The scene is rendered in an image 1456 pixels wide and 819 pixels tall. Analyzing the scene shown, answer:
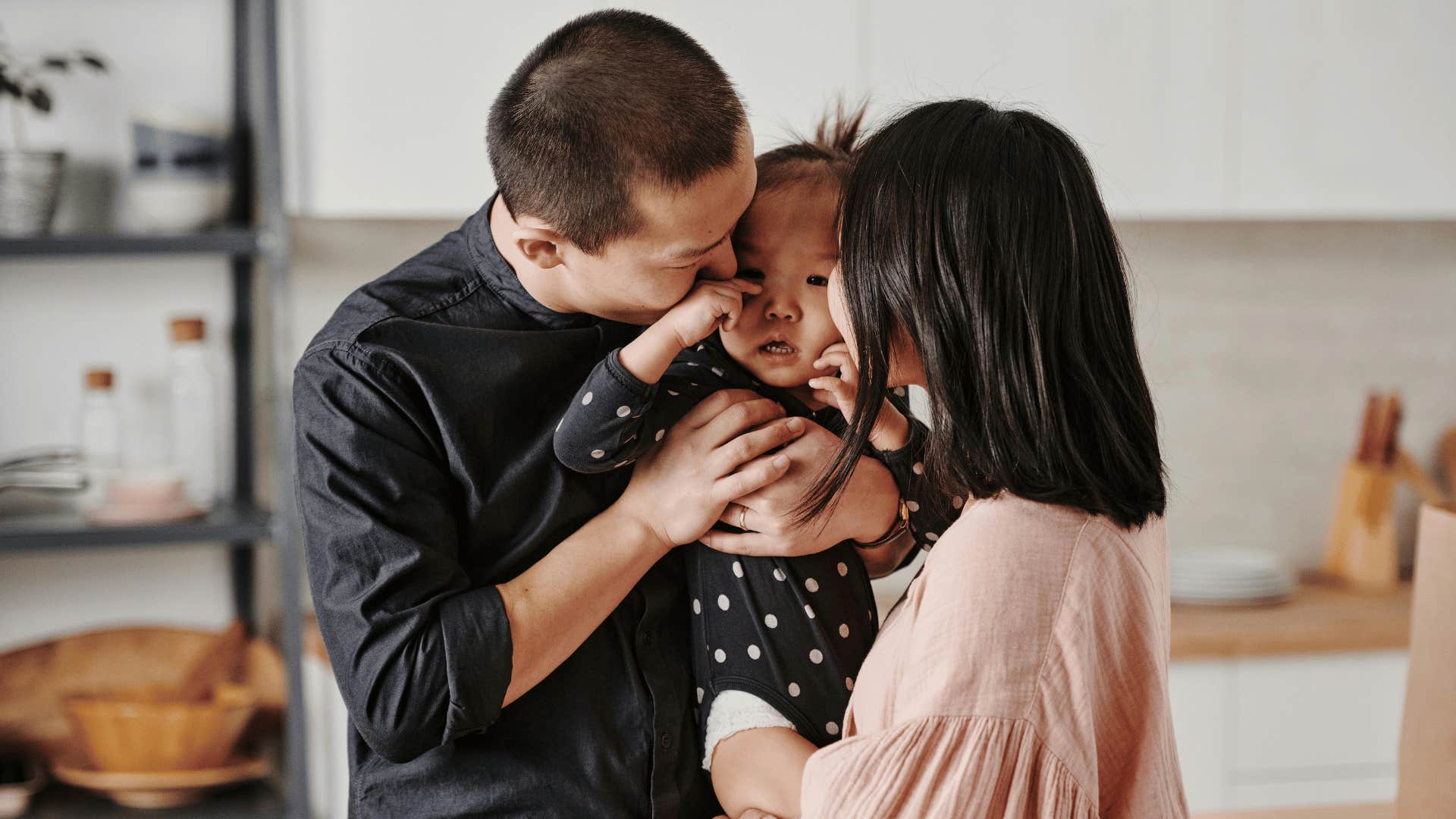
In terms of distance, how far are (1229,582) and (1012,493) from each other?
201 centimetres

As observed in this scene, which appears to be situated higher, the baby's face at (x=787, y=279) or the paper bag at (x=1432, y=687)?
the baby's face at (x=787, y=279)

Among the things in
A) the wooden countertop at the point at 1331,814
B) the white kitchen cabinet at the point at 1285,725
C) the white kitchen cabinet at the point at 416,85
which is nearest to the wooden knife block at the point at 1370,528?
the white kitchen cabinet at the point at 1285,725

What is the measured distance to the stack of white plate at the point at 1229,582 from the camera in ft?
8.84

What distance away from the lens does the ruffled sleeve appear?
0.85 m

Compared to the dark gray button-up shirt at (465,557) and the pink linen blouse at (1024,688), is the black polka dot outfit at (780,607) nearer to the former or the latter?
the dark gray button-up shirt at (465,557)

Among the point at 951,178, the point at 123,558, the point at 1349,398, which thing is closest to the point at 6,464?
the point at 123,558

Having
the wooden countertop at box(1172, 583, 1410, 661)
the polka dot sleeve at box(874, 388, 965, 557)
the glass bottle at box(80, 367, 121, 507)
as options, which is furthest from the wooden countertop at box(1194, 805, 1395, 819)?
the glass bottle at box(80, 367, 121, 507)

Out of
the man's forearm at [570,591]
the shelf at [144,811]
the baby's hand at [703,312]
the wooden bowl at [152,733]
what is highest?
the baby's hand at [703,312]

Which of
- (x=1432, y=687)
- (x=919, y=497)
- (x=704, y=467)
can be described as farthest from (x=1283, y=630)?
(x=704, y=467)

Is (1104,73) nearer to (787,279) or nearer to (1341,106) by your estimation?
(1341,106)

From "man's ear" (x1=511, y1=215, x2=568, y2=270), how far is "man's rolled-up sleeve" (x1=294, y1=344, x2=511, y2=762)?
15cm

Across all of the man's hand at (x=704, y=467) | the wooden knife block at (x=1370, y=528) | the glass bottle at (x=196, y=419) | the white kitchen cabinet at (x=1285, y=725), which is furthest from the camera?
the wooden knife block at (x=1370, y=528)

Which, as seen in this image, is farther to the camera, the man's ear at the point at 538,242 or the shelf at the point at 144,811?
the shelf at the point at 144,811

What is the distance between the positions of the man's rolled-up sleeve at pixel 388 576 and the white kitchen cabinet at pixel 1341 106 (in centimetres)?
218
